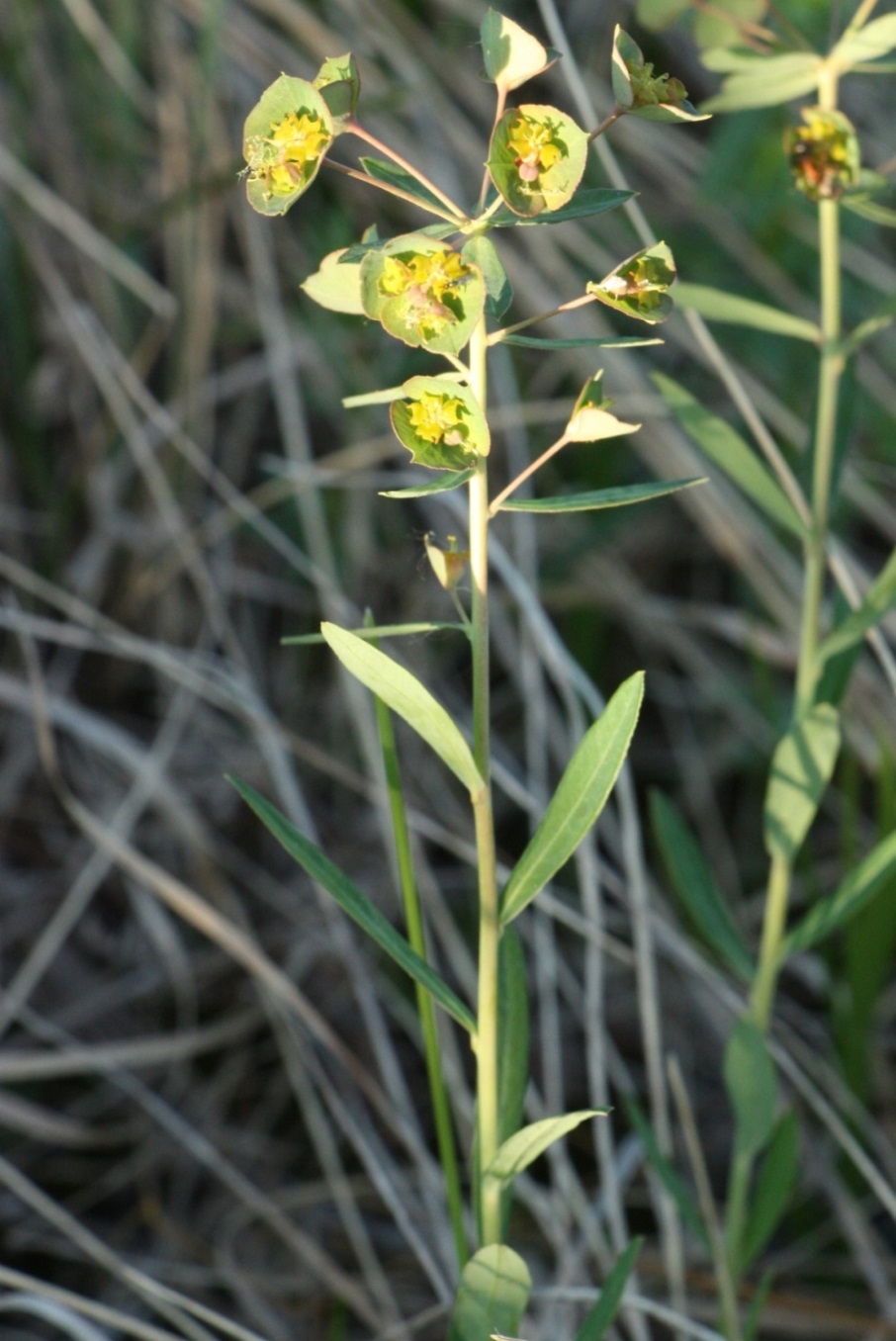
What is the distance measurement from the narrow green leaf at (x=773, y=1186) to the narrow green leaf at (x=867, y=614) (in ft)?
1.17

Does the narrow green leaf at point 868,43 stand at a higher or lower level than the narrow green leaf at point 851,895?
higher

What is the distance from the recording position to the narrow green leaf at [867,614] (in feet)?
3.10

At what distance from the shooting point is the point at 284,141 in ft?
2.17

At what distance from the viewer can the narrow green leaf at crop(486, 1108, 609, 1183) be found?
0.72 m

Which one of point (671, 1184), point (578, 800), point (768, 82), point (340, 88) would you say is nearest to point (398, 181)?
point (340, 88)

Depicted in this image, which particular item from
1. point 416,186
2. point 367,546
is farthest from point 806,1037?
point 416,186

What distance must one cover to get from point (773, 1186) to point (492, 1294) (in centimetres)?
36

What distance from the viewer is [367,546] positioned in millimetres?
1745

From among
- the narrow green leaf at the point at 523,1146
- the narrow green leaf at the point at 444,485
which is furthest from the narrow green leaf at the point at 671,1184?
the narrow green leaf at the point at 444,485

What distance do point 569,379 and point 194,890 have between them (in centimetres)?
84

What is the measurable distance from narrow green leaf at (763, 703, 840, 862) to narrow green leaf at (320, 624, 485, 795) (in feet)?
1.17

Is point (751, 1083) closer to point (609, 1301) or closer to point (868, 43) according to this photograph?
point (609, 1301)

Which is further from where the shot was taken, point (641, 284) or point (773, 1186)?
point (773, 1186)

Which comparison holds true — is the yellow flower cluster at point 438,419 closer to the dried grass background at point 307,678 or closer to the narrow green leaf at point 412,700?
the narrow green leaf at point 412,700
